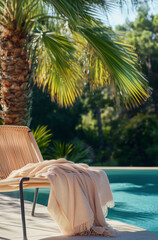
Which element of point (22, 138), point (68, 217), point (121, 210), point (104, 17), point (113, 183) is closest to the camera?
point (68, 217)

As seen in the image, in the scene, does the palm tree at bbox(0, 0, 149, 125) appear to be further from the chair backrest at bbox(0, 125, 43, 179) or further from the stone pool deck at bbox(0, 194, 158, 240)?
the stone pool deck at bbox(0, 194, 158, 240)

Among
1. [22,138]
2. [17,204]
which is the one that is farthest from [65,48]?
[17,204]

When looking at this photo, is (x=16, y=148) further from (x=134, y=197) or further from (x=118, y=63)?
(x=134, y=197)

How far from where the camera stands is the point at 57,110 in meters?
14.3

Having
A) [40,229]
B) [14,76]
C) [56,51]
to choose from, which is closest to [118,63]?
[56,51]

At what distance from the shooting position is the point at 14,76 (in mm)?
4410

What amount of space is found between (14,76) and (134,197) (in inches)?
118

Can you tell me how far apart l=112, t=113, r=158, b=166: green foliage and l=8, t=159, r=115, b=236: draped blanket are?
11.0m

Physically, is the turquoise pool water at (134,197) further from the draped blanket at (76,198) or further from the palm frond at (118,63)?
the palm frond at (118,63)

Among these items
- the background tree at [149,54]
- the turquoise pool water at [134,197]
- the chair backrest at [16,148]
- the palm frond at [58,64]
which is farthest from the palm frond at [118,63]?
the background tree at [149,54]

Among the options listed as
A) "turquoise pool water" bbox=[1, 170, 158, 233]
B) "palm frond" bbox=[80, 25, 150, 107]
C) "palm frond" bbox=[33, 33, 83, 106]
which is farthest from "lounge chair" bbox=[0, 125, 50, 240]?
"palm frond" bbox=[33, 33, 83, 106]

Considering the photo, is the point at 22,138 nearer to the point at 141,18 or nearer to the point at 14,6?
the point at 14,6

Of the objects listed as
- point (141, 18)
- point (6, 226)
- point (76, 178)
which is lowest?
point (6, 226)

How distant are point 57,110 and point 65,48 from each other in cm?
946
